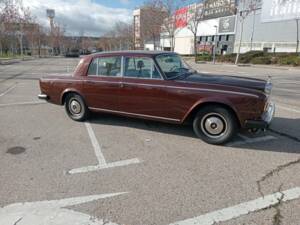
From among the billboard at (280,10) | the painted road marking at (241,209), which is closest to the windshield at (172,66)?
the painted road marking at (241,209)

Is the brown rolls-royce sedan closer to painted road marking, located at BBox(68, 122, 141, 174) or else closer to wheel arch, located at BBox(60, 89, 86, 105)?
wheel arch, located at BBox(60, 89, 86, 105)

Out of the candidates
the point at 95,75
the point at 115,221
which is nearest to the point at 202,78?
the point at 95,75

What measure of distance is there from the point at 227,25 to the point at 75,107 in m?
55.1

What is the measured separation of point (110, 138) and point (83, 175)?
58.3 inches

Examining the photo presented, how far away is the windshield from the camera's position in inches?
197

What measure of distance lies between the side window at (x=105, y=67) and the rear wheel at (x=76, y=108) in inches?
27.4

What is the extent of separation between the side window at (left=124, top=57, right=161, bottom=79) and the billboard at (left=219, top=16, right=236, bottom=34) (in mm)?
53552

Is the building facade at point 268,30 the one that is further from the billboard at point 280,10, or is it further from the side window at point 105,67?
the side window at point 105,67

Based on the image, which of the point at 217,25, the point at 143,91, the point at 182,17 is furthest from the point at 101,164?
the point at 217,25

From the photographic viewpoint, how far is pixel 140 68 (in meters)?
5.15

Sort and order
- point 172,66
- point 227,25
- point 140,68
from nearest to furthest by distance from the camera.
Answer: point 140,68, point 172,66, point 227,25

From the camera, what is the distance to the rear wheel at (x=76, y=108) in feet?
19.7

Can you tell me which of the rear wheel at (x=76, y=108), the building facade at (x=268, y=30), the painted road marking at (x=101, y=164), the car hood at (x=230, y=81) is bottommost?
the painted road marking at (x=101, y=164)

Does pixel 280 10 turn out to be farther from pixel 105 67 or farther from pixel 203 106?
pixel 203 106
